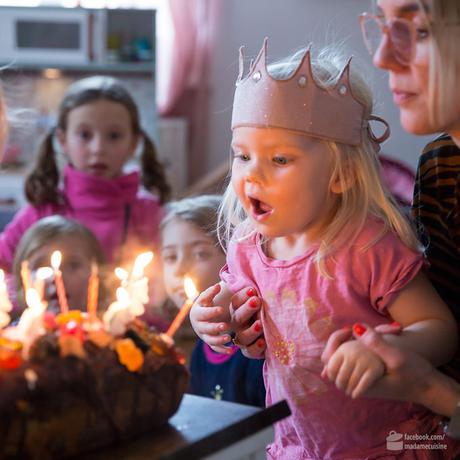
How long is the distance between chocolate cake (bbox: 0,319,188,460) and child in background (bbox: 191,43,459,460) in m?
0.27

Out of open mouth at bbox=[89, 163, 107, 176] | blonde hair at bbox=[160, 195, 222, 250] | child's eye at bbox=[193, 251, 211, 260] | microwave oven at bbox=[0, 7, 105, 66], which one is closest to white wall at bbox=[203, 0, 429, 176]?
microwave oven at bbox=[0, 7, 105, 66]

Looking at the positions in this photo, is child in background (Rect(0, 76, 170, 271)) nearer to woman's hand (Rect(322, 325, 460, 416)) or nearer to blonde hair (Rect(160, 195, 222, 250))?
blonde hair (Rect(160, 195, 222, 250))

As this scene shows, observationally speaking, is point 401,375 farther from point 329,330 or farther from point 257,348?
point 257,348

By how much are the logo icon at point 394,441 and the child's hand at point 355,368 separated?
304mm

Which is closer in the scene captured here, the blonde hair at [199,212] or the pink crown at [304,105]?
the pink crown at [304,105]

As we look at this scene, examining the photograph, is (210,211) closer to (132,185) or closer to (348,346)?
(132,185)

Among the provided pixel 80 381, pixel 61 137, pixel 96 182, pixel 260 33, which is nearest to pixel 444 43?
pixel 80 381

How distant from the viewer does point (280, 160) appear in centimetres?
Answer: 137

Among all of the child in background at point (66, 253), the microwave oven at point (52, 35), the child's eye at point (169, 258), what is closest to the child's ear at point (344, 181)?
the child's eye at point (169, 258)

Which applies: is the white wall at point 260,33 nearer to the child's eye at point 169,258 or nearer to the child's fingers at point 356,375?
the child's eye at point 169,258

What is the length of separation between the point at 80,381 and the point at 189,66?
4969 millimetres

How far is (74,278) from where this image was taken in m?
2.57

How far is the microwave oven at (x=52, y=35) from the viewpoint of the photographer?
16.5 feet

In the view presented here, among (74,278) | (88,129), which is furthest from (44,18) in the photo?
(74,278)
